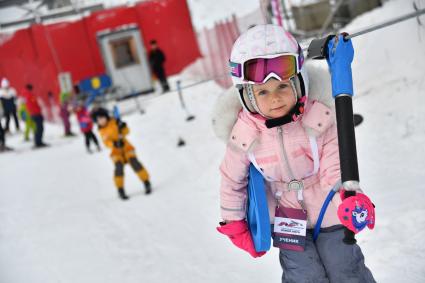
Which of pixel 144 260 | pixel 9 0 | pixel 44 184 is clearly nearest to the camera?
pixel 144 260

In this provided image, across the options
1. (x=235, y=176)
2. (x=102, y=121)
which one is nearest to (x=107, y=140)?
(x=102, y=121)

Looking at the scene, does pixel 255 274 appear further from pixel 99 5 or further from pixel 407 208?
pixel 99 5

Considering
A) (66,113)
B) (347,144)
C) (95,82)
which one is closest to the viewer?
(347,144)

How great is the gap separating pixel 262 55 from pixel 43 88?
1552 centimetres

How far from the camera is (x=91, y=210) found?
5949 mm

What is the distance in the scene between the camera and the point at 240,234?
224cm

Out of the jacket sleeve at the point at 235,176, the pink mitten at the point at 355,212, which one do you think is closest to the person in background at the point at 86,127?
the jacket sleeve at the point at 235,176

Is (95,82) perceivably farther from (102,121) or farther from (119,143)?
(119,143)

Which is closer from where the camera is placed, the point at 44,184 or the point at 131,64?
the point at 44,184

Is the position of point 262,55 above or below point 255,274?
above

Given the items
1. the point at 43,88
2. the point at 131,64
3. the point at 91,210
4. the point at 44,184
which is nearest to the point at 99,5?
the point at 131,64

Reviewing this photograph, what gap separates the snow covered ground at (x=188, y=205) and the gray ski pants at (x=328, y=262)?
2.87 ft

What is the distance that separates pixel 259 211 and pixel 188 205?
3.45m

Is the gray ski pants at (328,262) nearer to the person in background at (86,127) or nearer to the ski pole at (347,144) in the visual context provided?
the ski pole at (347,144)
